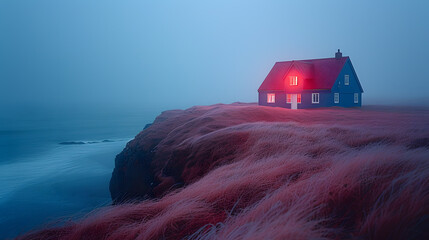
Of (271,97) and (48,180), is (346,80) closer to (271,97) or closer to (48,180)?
(271,97)

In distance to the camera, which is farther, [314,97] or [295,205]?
[314,97]

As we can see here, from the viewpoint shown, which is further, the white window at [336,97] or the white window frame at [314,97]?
the white window at [336,97]

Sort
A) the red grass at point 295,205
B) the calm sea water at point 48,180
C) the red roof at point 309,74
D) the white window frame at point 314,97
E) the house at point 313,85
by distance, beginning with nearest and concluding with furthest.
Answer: the red grass at point 295,205 → the calm sea water at point 48,180 → the white window frame at point 314,97 → the house at point 313,85 → the red roof at point 309,74

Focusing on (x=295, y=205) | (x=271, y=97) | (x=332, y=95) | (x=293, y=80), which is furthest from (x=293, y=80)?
(x=295, y=205)

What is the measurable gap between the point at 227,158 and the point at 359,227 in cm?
529

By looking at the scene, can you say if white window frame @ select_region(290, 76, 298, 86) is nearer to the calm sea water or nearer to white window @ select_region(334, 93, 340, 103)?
white window @ select_region(334, 93, 340, 103)

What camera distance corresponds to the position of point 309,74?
30.6 metres

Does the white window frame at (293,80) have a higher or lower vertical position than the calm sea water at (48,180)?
higher

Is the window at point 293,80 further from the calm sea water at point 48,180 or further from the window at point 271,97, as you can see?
the calm sea water at point 48,180

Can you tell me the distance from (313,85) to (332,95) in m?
2.12

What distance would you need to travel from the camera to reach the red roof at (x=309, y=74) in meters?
29.0

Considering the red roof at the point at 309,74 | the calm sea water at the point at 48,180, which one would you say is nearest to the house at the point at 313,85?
the red roof at the point at 309,74

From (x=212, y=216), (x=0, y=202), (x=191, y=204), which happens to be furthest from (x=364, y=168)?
(x=0, y=202)

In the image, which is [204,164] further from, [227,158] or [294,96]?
[294,96]
